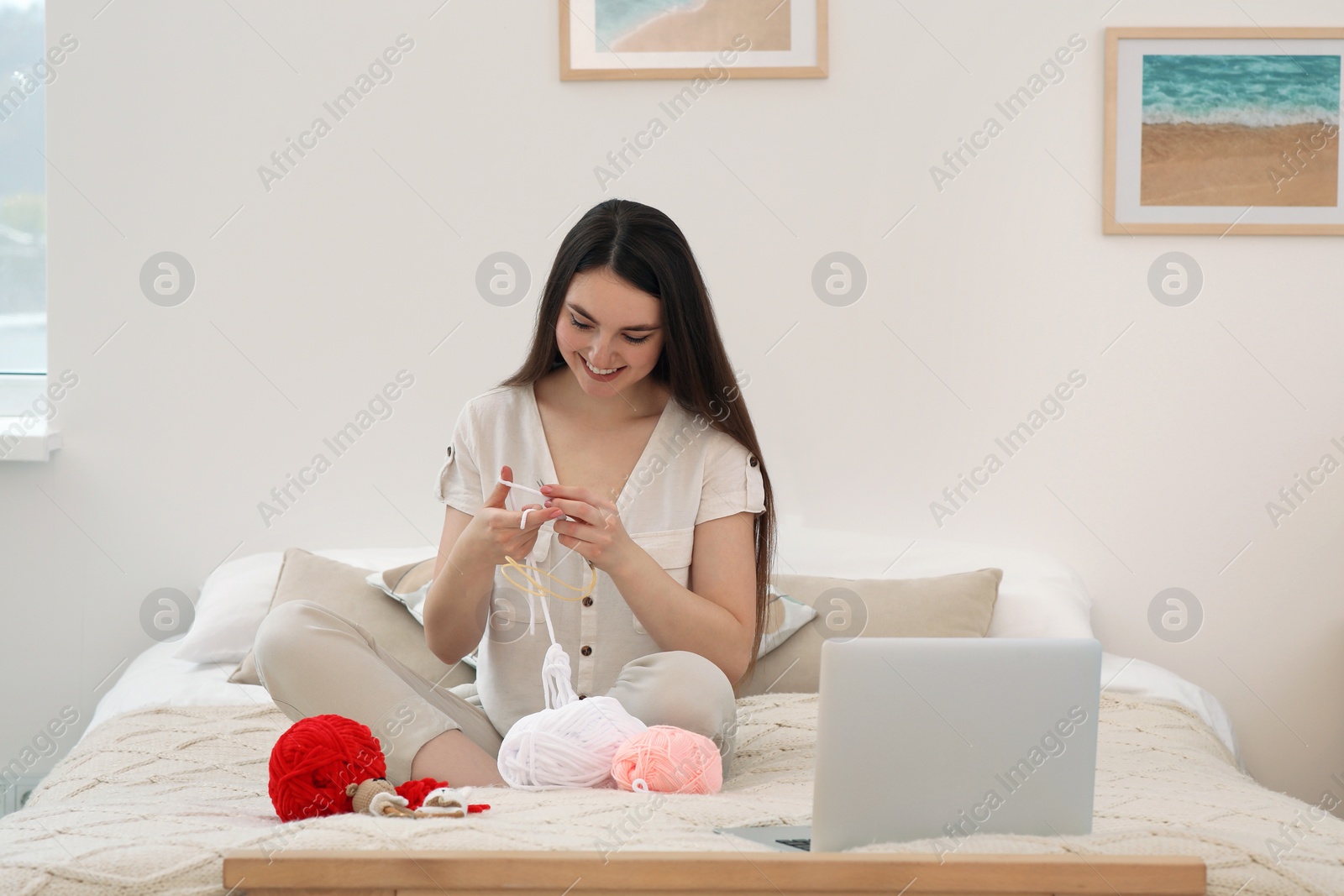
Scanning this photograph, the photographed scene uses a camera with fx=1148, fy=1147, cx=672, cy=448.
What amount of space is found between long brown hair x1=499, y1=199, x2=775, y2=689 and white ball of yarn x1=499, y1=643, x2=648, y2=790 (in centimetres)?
40

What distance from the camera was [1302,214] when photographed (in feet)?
7.74

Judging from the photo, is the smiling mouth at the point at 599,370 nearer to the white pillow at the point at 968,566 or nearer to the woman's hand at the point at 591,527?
the woman's hand at the point at 591,527

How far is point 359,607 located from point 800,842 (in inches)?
46.4

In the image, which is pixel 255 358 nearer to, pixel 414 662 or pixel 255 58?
pixel 255 58

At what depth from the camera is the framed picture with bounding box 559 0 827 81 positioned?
7.74 ft

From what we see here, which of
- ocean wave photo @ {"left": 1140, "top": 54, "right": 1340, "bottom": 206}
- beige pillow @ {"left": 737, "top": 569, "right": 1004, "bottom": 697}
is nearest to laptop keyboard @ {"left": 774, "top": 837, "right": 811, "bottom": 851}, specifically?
beige pillow @ {"left": 737, "top": 569, "right": 1004, "bottom": 697}

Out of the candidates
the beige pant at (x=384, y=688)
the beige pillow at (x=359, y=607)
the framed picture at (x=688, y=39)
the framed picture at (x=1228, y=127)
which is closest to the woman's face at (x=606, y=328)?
the beige pant at (x=384, y=688)

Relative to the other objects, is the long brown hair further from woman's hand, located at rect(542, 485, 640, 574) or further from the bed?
the bed

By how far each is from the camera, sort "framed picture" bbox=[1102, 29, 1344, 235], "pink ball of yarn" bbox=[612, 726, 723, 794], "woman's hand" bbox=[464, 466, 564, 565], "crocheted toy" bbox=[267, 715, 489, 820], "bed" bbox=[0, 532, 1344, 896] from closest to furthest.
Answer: "bed" bbox=[0, 532, 1344, 896] → "crocheted toy" bbox=[267, 715, 489, 820] → "pink ball of yarn" bbox=[612, 726, 723, 794] → "woman's hand" bbox=[464, 466, 564, 565] → "framed picture" bbox=[1102, 29, 1344, 235]

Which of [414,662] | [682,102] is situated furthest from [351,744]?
[682,102]

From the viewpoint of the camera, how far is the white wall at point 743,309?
2.38m

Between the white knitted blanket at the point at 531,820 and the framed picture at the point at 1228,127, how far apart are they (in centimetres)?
126

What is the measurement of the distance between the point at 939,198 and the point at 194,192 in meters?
1.55

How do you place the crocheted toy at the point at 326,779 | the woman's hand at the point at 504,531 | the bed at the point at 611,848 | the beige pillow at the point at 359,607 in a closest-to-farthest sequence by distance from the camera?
1. the bed at the point at 611,848
2. the crocheted toy at the point at 326,779
3. the woman's hand at the point at 504,531
4. the beige pillow at the point at 359,607
